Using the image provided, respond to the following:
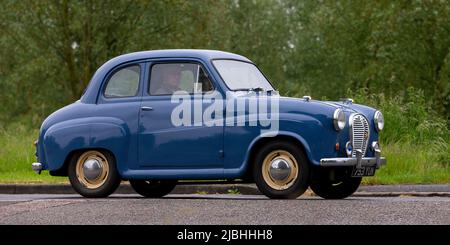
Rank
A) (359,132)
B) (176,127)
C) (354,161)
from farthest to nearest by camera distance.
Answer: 1. (176,127)
2. (359,132)
3. (354,161)

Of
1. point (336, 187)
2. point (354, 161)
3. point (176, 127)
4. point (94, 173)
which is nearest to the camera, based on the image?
point (354, 161)

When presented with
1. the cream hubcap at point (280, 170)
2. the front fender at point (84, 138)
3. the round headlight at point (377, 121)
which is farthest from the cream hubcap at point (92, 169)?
the round headlight at point (377, 121)

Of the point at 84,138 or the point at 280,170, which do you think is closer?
the point at 280,170

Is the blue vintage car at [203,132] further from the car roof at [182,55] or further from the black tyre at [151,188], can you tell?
the black tyre at [151,188]

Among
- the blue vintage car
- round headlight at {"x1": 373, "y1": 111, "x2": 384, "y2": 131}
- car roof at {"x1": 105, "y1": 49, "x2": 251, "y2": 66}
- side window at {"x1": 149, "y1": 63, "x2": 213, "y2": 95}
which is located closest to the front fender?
the blue vintage car

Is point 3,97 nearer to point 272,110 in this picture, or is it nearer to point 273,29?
point 273,29

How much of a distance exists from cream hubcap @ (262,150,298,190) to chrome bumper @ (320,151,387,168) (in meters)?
0.35

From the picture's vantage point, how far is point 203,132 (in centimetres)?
1173

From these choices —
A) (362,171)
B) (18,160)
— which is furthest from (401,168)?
(18,160)

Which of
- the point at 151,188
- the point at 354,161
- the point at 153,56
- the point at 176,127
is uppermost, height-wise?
the point at 153,56

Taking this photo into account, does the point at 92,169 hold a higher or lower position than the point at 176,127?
lower

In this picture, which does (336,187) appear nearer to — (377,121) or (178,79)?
(377,121)

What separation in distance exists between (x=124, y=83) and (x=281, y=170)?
247cm
